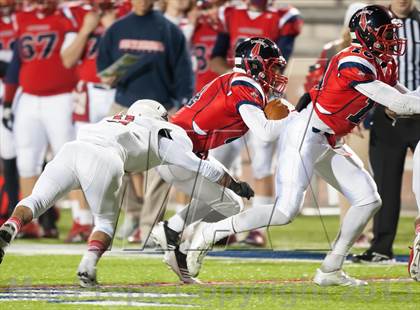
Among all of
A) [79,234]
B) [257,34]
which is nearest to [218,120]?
[257,34]

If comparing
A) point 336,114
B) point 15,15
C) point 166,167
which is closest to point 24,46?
point 15,15

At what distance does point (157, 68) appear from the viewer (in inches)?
372

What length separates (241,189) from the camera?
260 inches

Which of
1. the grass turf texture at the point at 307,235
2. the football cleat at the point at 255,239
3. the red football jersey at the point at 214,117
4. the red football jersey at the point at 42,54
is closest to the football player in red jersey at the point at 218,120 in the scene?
the red football jersey at the point at 214,117

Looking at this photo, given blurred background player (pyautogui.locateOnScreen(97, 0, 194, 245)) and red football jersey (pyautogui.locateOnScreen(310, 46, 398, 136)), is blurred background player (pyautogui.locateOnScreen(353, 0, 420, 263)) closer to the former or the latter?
red football jersey (pyautogui.locateOnScreen(310, 46, 398, 136))

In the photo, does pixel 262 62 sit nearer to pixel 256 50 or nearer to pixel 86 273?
pixel 256 50

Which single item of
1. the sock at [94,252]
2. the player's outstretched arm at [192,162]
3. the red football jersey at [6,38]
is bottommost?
the red football jersey at [6,38]

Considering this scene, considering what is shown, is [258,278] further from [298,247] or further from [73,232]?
[73,232]

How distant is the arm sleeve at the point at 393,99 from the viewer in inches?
253

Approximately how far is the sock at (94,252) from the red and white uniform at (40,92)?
341cm

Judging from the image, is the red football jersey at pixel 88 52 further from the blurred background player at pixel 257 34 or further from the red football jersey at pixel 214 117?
the red football jersey at pixel 214 117

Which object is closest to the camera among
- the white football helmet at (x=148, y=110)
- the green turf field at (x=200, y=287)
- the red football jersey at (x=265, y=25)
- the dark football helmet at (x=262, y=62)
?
the green turf field at (x=200, y=287)

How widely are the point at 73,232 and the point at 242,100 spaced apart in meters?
3.21

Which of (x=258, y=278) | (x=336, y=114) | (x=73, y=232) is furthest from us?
(x=73, y=232)
